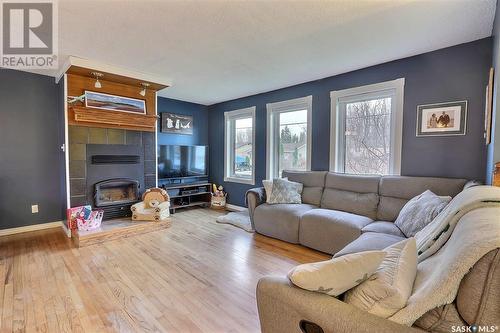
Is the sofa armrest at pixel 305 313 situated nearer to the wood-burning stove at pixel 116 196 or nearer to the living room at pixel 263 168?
the living room at pixel 263 168

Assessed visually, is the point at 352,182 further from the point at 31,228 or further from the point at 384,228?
the point at 31,228

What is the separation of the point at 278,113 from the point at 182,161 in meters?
2.28

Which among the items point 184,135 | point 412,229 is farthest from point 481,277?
point 184,135

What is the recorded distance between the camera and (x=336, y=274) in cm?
100

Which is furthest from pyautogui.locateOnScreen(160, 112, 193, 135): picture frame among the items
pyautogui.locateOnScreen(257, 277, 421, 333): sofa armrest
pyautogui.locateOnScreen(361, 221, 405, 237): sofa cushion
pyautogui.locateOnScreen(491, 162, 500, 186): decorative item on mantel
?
pyautogui.locateOnScreen(491, 162, 500, 186): decorative item on mantel

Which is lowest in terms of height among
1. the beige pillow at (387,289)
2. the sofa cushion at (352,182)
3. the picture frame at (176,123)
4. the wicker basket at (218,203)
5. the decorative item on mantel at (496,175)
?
the wicker basket at (218,203)

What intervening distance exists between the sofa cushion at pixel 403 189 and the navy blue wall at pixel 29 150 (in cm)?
471

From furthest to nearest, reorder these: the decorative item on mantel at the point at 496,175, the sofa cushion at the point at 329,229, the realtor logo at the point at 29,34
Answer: the sofa cushion at the point at 329,229, the realtor logo at the point at 29,34, the decorative item on mantel at the point at 496,175

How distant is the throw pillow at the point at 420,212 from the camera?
2252 millimetres

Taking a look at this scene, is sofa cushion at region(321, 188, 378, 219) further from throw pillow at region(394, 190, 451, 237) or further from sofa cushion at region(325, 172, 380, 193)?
throw pillow at region(394, 190, 451, 237)

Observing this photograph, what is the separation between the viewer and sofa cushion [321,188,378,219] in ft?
10.2

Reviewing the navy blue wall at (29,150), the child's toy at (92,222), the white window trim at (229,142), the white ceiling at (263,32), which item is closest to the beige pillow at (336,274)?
the white ceiling at (263,32)

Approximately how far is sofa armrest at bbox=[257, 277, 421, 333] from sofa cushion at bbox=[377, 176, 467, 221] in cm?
237

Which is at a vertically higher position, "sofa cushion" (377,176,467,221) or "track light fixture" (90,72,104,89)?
"track light fixture" (90,72,104,89)
